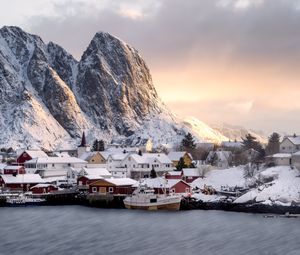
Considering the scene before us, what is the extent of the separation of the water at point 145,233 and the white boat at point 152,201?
143 inches

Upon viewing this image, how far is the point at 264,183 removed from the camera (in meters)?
91.6

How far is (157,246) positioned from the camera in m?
53.9

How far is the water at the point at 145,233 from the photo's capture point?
5256 centimetres

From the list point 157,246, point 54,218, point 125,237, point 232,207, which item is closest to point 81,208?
point 54,218

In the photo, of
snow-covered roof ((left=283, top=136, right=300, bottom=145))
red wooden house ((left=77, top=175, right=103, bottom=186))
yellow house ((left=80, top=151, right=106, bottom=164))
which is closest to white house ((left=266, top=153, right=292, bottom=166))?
snow-covered roof ((left=283, top=136, right=300, bottom=145))

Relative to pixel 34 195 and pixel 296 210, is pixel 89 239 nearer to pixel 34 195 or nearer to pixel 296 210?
pixel 296 210

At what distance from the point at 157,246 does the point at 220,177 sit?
5297 centimetres

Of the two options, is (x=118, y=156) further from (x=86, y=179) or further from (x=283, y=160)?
(x=283, y=160)

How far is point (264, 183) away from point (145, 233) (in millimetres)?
36035

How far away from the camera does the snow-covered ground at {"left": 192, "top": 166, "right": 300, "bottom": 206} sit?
270 feet

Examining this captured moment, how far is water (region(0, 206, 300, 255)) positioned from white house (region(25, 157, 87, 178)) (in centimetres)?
3851

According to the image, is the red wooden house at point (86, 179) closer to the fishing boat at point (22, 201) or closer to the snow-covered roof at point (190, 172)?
the fishing boat at point (22, 201)

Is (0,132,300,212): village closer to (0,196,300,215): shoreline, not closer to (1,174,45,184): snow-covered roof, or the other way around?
(1,174,45,184): snow-covered roof

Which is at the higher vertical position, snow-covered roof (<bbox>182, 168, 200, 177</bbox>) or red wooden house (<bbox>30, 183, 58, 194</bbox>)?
snow-covered roof (<bbox>182, 168, 200, 177</bbox>)
